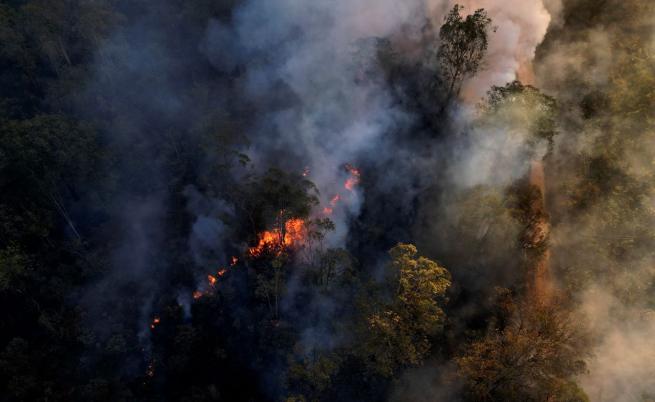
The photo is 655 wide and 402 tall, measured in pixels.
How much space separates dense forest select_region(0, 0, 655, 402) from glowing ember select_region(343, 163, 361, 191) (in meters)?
0.17

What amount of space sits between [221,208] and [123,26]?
86.6 ft

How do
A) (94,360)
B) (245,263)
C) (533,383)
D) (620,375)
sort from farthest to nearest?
1. (245,263)
2. (94,360)
3. (620,375)
4. (533,383)

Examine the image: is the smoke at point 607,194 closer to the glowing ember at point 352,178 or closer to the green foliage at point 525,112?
the green foliage at point 525,112

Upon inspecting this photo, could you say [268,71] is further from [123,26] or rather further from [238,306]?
[238,306]

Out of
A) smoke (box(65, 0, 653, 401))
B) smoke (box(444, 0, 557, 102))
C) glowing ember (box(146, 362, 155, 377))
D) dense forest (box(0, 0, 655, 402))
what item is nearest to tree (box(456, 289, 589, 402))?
dense forest (box(0, 0, 655, 402))

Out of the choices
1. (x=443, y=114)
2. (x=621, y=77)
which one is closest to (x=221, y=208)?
(x=443, y=114)

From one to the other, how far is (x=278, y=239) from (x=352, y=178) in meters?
7.74

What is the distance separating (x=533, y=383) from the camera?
17766mm

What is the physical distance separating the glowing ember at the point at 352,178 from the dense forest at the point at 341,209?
0.56ft

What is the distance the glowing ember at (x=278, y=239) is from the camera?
28.6m

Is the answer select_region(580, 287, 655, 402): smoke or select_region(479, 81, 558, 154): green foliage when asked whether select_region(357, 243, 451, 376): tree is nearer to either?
select_region(580, 287, 655, 402): smoke

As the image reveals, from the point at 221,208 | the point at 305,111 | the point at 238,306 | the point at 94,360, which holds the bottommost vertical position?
the point at 94,360

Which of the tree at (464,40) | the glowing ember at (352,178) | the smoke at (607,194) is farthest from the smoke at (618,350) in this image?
the tree at (464,40)

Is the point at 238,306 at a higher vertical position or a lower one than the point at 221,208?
lower
